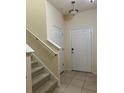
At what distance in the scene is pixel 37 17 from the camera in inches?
130

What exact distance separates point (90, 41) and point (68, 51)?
3.59 feet

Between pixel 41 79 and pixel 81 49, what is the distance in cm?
245

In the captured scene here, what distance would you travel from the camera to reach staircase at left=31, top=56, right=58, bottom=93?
8.00 ft

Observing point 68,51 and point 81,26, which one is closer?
point 81,26

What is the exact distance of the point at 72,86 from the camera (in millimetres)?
3061

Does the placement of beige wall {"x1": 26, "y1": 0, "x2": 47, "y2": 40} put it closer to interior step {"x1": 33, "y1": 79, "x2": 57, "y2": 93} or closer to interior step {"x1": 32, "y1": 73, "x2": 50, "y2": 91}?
interior step {"x1": 32, "y1": 73, "x2": 50, "y2": 91}

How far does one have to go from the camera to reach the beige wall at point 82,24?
4219mm

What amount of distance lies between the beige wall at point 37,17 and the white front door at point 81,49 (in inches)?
71.5

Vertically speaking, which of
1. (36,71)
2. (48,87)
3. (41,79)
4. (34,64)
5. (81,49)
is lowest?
(48,87)

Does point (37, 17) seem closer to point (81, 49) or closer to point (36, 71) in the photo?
point (36, 71)

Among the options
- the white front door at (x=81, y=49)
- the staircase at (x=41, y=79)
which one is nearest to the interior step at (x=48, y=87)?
the staircase at (x=41, y=79)

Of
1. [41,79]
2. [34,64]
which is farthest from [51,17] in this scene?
[41,79]

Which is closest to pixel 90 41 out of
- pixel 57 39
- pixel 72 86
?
pixel 57 39
